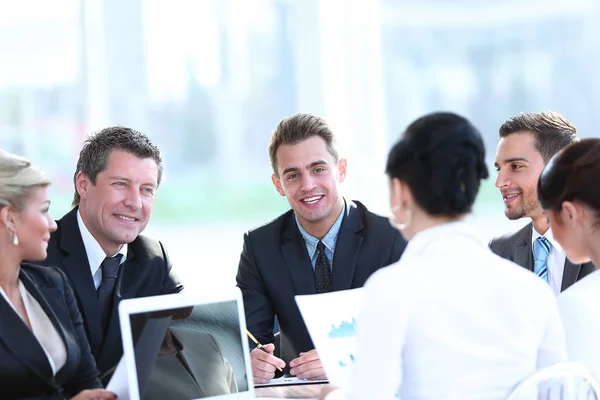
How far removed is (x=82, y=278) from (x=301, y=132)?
0.98 meters

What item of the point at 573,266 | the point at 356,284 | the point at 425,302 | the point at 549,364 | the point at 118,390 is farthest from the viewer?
the point at 356,284

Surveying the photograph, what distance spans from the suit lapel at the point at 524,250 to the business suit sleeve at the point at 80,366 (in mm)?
1553

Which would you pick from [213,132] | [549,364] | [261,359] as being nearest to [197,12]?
[213,132]

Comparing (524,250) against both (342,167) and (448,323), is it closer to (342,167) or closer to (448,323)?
(342,167)

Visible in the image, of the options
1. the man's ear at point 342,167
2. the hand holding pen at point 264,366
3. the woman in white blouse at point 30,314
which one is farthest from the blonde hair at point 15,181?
the man's ear at point 342,167

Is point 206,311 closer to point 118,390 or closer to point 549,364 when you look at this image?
point 118,390

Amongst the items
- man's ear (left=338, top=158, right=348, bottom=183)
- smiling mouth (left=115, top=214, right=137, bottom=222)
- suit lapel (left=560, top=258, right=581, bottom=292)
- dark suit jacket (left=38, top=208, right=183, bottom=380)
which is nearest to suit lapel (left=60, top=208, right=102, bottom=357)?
dark suit jacket (left=38, top=208, right=183, bottom=380)

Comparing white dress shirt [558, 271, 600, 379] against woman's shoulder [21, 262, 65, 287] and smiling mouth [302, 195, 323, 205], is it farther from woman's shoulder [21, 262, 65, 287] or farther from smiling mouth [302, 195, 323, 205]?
woman's shoulder [21, 262, 65, 287]

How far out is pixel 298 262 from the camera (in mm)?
2947

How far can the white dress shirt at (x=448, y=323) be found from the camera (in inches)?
57.4

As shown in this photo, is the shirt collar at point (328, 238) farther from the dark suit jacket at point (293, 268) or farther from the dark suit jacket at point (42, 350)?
the dark suit jacket at point (42, 350)

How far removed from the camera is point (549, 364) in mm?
1649

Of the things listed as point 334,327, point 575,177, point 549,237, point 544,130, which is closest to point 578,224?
point 575,177

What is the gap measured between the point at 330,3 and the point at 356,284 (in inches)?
97.9
